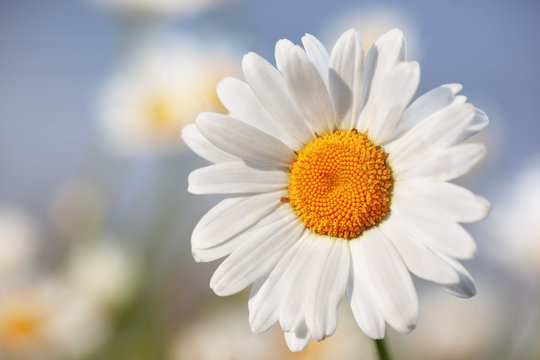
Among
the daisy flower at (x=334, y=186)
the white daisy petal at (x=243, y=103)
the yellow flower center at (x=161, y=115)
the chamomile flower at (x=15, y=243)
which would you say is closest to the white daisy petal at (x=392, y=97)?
the daisy flower at (x=334, y=186)

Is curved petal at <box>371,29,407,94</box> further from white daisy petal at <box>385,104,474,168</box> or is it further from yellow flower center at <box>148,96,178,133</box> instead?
yellow flower center at <box>148,96,178,133</box>

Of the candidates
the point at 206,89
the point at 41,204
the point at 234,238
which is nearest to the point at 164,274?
the point at 206,89

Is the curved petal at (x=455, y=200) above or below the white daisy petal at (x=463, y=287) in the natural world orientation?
above

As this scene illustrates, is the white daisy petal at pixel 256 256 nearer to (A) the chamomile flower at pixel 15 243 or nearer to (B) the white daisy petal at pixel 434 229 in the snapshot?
(B) the white daisy petal at pixel 434 229

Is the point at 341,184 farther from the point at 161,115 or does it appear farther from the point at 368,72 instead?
the point at 161,115

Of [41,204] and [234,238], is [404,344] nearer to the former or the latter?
[234,238]

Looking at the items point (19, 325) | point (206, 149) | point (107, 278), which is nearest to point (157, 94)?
point (107, 278)

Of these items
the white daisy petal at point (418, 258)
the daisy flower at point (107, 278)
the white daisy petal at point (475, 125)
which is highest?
the white daisy petal at point (475, 125)
